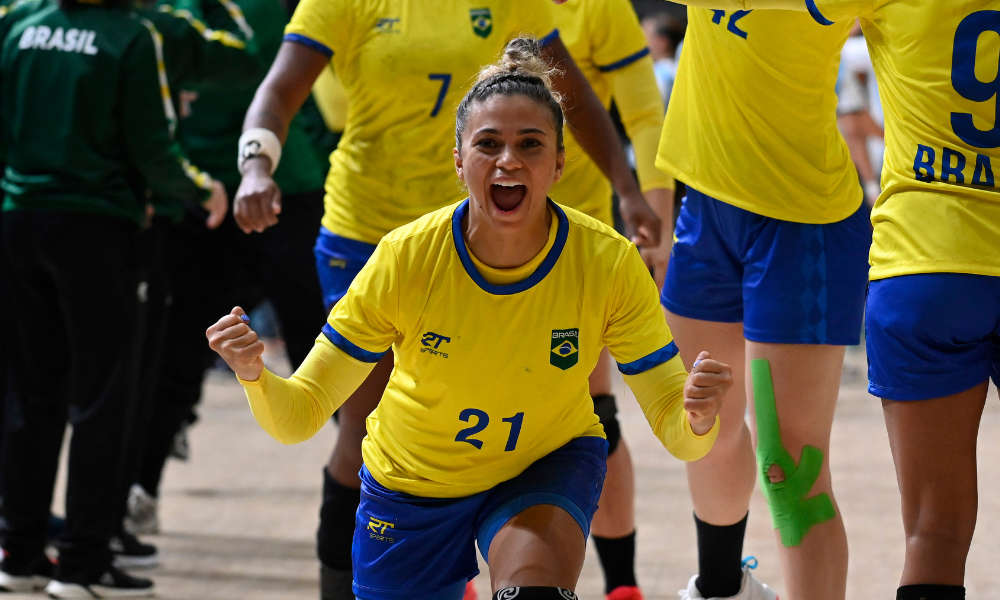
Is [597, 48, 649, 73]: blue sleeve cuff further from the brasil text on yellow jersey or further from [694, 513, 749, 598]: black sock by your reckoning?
the brasil text on yellow jersey

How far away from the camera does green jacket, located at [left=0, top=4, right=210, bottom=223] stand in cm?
406

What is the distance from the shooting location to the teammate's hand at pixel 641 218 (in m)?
3.39

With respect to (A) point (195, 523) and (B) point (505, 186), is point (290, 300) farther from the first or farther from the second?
(B) point (505, 186)

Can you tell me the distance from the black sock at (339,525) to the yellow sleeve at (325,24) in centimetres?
116

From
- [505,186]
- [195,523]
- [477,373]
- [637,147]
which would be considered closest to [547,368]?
[477,373]

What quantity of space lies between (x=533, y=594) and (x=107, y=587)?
7.29ft

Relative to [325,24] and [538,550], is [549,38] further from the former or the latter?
[538,550]

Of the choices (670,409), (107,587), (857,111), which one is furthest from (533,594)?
(857,111)

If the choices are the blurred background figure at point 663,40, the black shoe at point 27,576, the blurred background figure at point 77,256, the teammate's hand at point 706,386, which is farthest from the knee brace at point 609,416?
the blurred background figure at point 663,40

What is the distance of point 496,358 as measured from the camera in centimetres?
260

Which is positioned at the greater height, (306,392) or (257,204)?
(257,204)

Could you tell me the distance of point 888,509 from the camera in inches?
203

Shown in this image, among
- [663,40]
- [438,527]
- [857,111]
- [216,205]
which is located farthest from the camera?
[857,111]

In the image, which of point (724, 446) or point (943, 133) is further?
point (724, 446)
